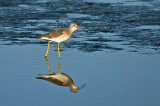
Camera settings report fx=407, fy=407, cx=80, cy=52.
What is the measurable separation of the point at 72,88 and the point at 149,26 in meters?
7.02

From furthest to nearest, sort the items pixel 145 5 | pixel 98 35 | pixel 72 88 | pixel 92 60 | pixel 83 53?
pixel 145 5 < pixel 98 35 < pixel 83 53 < pixel 92 60 < pixel 72 88

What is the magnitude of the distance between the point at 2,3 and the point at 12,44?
26.4 feet

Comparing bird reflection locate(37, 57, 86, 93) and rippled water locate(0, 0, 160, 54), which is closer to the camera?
bird reflection locate(37, 57, 86, 93)

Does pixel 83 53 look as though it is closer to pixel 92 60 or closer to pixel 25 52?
pixel 92 60

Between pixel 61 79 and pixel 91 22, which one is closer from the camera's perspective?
pixel 61 79

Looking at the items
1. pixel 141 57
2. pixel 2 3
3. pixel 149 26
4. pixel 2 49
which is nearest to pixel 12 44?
pixel 2 49

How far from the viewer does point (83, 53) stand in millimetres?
11289

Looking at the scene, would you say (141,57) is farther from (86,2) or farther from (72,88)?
(86,2)

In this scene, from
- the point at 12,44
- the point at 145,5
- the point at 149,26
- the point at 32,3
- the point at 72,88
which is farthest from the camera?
the point at 32,3

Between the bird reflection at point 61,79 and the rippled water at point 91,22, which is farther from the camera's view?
the rippled water at point 91,22

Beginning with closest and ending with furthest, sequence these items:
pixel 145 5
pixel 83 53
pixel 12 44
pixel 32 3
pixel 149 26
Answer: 1. pixel 83 53
2. pixel 12 44
3. pixel 149 26
4. pixel 145 5
5. pixel 32 3

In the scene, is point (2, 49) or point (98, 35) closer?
point (2, 49)

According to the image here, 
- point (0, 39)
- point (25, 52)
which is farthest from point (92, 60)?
point (0, 39)

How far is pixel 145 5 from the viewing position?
742 inches
